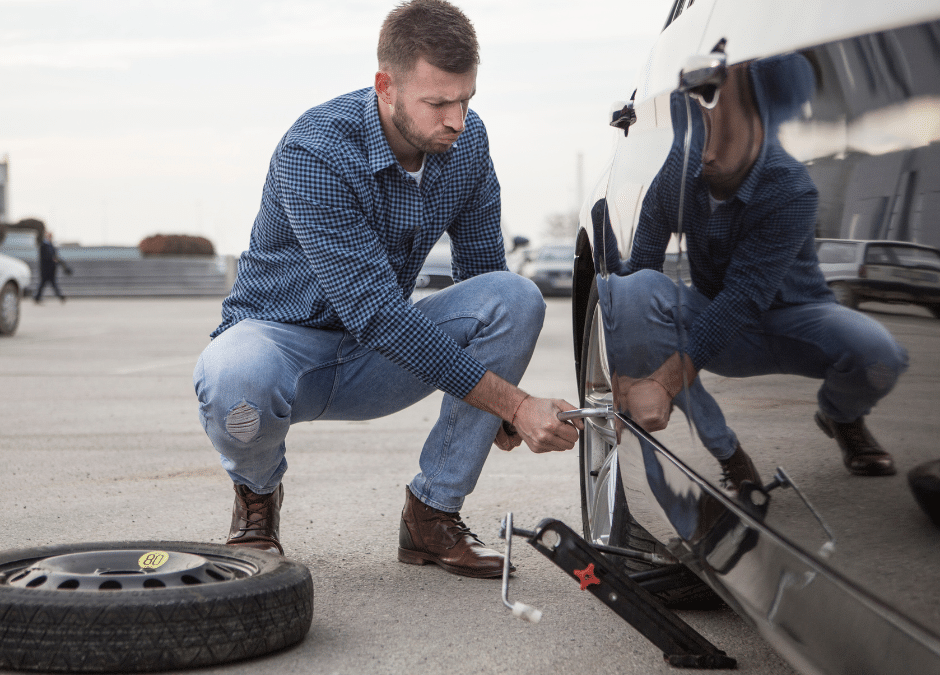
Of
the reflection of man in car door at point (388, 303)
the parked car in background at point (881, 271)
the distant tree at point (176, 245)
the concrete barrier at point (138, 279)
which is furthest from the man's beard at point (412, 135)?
the distant tree at point (176, 245)

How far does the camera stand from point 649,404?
5.79 ft

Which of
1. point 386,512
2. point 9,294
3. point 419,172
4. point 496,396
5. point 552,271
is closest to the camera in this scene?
point 496,396

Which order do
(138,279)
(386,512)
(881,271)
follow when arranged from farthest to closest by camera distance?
1. (138,279)
2. (386,512)
3. (881,271)

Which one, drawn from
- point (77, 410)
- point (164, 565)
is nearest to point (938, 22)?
point (164, 565)

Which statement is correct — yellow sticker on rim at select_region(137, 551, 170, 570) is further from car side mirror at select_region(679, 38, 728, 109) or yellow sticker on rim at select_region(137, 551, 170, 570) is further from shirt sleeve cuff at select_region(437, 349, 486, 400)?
car side mirror at select_region(679, 38, 728, 109)

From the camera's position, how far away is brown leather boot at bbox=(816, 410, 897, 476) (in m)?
1.04

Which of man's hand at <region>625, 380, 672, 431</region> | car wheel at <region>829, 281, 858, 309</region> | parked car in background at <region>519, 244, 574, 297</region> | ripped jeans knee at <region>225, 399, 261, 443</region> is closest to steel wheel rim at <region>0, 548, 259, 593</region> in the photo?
ripped jeans knee at <region>225, 399, 261, 443</region>

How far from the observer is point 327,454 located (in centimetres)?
441

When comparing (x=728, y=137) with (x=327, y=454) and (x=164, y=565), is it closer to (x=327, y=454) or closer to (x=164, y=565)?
(x=164, y=565)

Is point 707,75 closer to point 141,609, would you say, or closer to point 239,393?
point 141,609

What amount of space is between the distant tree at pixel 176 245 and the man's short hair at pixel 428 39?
3154 cm

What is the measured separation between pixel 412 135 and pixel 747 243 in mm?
1327

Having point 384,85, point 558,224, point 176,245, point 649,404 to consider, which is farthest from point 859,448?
point 558,224

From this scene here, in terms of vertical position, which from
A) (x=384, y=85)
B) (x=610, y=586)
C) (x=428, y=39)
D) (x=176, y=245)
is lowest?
(x=176, y=245)
